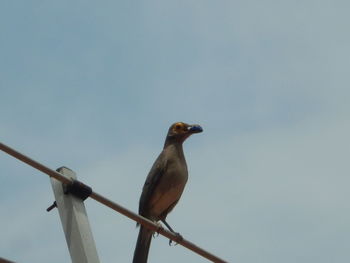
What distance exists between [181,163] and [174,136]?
1.92 ft

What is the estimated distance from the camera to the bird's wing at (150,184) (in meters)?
9.34

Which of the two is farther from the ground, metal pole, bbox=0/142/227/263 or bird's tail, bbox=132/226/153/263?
bird's tail, bbox=132/226/153/263

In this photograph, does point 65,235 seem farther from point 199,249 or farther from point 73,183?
point 199,249

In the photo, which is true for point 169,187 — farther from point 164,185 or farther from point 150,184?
point 150,184

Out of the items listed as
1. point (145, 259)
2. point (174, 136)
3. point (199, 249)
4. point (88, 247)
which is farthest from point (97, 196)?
point (174, 136)

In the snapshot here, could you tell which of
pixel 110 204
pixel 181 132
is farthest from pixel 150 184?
pixel 110 204

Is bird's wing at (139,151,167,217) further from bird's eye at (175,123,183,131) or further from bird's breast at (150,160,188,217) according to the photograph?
bird's eye at (175,123,183,131)

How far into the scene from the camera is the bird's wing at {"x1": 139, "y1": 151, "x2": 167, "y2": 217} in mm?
9344

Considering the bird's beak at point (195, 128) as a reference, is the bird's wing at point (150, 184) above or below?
below

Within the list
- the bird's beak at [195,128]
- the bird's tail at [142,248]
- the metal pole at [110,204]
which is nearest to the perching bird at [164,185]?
the bird's beak at [195,128]

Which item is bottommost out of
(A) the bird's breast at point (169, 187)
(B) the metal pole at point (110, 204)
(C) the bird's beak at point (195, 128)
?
(B) the metal pole at point (110, 204)

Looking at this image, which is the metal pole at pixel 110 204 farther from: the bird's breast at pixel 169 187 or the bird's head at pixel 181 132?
the bird's head at pixel 181 132

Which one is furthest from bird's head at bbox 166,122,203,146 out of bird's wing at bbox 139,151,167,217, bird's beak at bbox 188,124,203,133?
bird's wing at bbox 139,151,167,217

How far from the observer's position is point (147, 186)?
9391mm
